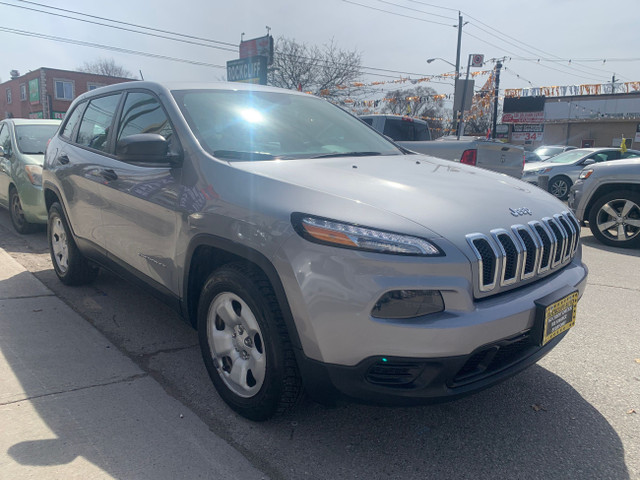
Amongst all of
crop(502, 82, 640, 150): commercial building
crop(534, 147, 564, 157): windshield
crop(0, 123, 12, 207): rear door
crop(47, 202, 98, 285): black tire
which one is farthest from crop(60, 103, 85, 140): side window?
crop(502, 82, 640, 150): commercial building

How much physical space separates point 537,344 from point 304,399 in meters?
1.12

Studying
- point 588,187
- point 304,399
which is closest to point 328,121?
point 304,399

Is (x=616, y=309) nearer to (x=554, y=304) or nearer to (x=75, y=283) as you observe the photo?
(x=554, y=304)

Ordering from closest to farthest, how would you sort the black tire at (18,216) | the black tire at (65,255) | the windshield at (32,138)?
the black tire at (65,255), the black tire at (18,216), the windshield at (32,138)

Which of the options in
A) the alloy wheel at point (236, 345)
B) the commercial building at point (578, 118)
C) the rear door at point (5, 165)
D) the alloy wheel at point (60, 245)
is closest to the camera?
the alloy wheel at point (236, 345)

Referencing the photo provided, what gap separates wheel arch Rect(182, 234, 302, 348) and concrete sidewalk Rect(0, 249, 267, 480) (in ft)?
1.93

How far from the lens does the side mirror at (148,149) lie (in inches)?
110

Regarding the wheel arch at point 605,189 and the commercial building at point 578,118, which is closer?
A: the wheel arch at point 605,189

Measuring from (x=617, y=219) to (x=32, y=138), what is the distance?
333 inches

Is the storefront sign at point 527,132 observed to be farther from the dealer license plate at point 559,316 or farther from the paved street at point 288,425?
the dealer license plate at point 559,316

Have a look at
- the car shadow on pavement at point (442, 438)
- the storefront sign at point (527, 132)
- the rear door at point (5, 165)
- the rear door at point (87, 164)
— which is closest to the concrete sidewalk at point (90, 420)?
the car shadow on pavement at point (442, 438)

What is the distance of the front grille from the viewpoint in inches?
85.1

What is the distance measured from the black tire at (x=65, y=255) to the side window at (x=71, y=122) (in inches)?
26.1

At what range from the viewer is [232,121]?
3.13 meters
